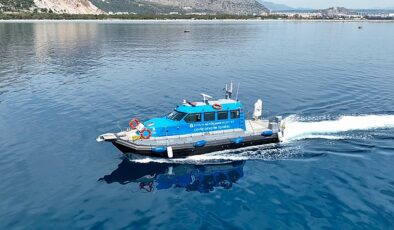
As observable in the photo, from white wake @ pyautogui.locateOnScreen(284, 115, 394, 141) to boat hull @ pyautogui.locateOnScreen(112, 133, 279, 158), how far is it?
11.0 feet

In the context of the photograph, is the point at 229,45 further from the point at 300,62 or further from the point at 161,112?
the point at 161,112

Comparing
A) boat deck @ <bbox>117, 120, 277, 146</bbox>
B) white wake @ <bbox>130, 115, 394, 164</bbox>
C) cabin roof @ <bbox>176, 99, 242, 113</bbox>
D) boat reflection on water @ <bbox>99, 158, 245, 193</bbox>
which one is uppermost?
cabin roof @ <bbox>176, 99, 242, 113</bbox>

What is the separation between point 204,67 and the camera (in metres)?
65.2

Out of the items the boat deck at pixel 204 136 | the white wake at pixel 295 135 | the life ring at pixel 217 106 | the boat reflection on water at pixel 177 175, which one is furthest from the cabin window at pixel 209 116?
the boat reflection on water at pixel 177 175

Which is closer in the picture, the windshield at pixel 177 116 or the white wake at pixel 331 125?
the windshield at pixel 177 116

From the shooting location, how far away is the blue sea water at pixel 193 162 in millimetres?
20812

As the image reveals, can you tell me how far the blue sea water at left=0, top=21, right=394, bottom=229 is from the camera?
20812 mm

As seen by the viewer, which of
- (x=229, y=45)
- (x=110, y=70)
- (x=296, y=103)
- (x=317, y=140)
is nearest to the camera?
(x=317, y=140)

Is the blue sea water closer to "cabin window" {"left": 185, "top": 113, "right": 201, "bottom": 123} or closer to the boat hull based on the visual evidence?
the boat hull

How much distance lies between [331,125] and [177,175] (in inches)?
676

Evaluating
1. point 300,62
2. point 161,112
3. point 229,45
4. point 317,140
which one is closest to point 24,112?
point 161,112

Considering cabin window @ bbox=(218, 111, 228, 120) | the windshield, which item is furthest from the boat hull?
the windshield

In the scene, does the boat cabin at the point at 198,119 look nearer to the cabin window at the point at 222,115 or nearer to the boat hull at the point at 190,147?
the cabin window at the point at 222,115

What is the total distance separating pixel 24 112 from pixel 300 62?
5323 centimetres
